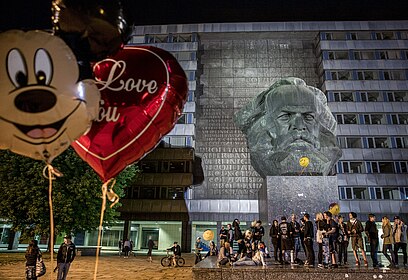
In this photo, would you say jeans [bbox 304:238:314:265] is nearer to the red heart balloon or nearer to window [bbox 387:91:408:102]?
the red heart balloon

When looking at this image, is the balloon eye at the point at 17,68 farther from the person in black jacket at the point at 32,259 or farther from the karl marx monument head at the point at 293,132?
the karl marx monument head at the point at 293,132

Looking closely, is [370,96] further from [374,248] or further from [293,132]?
[374,248]

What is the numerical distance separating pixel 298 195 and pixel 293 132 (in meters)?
2.67

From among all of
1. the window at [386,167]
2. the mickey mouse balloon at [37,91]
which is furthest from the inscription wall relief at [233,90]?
the mickey mouse balloon at [37,91]

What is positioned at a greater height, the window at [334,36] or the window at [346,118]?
the window at [334,36]

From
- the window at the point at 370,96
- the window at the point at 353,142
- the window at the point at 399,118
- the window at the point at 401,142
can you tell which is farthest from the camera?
the window at the point at 370,96

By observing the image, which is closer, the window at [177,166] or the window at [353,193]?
the window at [353,193]

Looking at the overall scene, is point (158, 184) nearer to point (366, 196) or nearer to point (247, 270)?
point (366, 196)

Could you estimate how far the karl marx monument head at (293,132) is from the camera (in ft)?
44.9

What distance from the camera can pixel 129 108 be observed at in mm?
4355

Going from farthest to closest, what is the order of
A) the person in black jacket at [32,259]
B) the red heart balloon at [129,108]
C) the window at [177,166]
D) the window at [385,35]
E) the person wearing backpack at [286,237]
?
the window at [385,35] → the window at [177,166] → the person wearing backpack at [286,237] → the person in black jacket at [32,259] → the red heart balloon at [129,108]

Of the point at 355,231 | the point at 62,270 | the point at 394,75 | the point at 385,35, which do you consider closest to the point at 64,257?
the point at 62,270

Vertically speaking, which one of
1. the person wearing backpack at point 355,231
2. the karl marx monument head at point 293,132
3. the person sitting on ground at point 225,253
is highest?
the karl marx monument head at point 293,132

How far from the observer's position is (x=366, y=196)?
36875 millimetres
